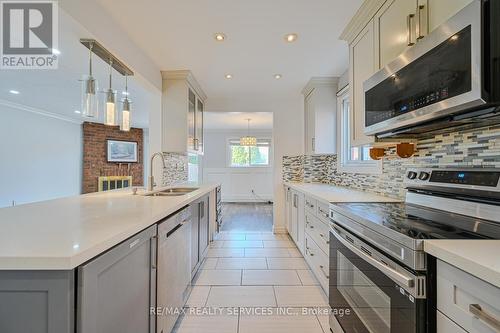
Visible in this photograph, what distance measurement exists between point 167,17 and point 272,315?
254 centimetres

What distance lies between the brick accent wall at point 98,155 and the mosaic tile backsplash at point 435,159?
6371mm

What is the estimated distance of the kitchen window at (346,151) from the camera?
9.20 feet

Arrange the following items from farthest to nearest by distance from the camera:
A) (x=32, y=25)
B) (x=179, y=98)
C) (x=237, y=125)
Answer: (x=237, y=125) → (x=179, y=98) → (x=32, y=25)

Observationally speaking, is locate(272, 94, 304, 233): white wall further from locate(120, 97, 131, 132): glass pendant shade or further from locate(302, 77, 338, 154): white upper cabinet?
locate(120, 97, 131, 132): glass pendant shade

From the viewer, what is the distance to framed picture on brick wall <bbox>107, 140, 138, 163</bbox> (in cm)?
734

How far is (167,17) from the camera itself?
6.73 ft

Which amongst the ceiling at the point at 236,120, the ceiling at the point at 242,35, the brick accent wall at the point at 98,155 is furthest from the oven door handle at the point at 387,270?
the brick accent wall at the point at 98,155

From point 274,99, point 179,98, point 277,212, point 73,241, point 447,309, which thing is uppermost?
point 274,99

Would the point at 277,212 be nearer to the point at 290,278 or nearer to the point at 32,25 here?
the point at 290,278

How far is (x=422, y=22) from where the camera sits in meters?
1.31

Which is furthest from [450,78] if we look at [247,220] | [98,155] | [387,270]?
[98,155]

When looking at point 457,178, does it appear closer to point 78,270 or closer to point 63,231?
point 78,270

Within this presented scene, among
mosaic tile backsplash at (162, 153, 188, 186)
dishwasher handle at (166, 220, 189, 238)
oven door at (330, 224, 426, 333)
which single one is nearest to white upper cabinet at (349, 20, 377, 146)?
oven door at (330, 224, 426, 333)

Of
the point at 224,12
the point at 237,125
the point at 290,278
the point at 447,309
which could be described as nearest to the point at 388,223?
the point at 447,309
